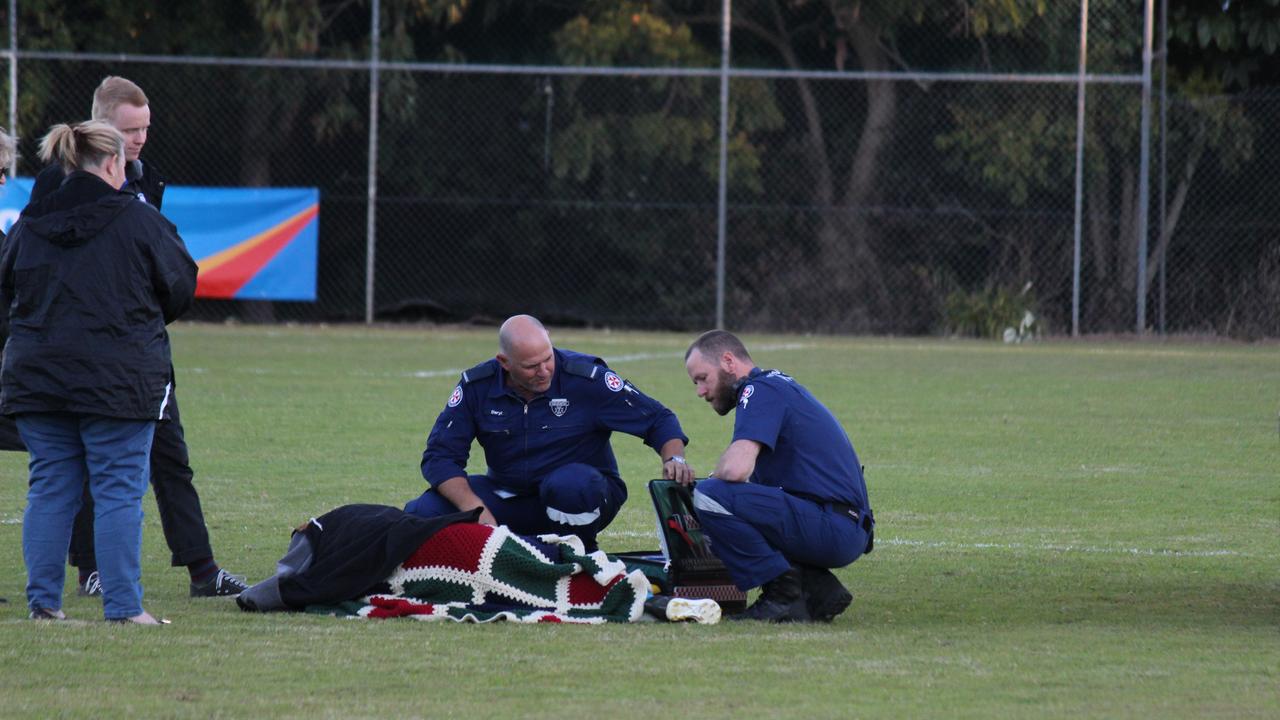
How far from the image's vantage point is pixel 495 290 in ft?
72.4

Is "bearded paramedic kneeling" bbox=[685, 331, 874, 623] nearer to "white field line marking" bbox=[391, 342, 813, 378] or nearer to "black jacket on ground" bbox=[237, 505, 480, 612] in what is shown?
"black jacket on ground" bbox=[237, 505, 480, 612]

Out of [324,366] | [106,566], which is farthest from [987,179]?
[106,566]

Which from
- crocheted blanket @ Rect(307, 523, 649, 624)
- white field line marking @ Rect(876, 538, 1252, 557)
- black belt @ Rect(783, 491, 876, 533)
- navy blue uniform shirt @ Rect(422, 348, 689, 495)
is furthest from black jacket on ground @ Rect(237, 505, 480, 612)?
white field line marking @ Rect(876, 538, 1252, 557)

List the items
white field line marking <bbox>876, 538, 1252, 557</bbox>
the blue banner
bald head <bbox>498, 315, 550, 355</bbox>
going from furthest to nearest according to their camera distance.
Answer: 1. the blue banner
2. white field line marking <bbox>876, 538, 1252, 557</bbox>
3. bald head <bbox>498, 315, 550, 355</bbox>

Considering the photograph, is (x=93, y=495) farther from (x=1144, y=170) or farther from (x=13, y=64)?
(x=1144, y=170)

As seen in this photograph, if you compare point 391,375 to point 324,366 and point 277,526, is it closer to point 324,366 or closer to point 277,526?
point 324,366

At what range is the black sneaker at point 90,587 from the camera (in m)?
6.50

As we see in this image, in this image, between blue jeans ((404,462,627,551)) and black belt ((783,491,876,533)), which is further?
blue jeans ((404,462,627,551))

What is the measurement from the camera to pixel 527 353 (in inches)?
256

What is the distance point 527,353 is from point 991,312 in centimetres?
1509

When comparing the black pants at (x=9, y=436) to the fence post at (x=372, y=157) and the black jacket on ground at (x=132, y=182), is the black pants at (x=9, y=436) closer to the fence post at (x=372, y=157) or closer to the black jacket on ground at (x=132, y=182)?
the black jacket on ground at (x=132, y=182)

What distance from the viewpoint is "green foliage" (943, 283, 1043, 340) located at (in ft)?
68.2

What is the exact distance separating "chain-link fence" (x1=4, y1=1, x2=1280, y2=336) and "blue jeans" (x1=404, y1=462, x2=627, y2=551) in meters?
13.6

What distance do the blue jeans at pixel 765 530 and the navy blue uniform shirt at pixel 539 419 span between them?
0.68 metres
